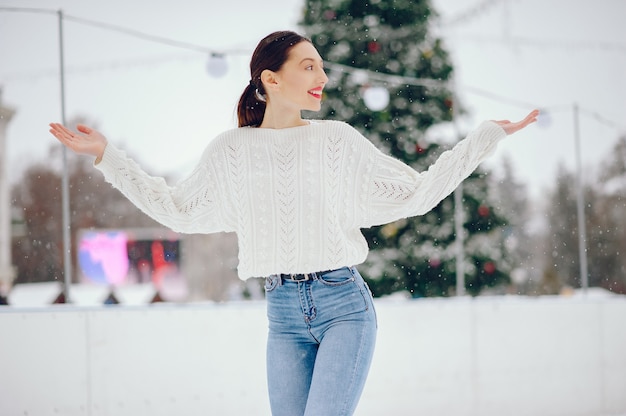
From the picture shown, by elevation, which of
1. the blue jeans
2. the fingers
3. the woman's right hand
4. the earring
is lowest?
the blue jeans

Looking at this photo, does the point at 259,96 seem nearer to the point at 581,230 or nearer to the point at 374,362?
the point at 374,362

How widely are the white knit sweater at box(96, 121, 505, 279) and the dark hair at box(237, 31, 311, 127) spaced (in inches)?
2.9

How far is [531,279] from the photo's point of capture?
5.29 metres

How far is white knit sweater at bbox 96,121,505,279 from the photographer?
4.90ft

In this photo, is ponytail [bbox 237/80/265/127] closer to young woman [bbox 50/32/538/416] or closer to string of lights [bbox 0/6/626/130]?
young woman [bbox 50/32/538/416]

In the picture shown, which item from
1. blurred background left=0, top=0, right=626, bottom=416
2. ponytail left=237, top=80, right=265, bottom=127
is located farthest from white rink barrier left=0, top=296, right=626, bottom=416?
ponytail left=237, top=80, right=265, bottom=127

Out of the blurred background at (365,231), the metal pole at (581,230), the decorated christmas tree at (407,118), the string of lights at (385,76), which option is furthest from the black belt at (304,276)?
the decorated christmas tree at (407,118)

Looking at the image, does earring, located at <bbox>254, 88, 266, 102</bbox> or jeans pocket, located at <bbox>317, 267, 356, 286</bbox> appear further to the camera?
earring, located at <bbox>254, 88, 266, 102</bbox>

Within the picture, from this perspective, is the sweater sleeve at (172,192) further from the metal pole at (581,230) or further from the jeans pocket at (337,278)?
the metal pole at (581,230)

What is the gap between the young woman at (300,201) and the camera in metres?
1.43

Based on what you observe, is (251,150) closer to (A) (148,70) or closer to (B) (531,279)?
(A) (148,70)

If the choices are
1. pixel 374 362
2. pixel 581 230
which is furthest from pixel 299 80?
pixel 581 230

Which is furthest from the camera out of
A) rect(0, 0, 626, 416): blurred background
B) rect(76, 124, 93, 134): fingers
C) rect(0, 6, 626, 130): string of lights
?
rect(0, 6, 626, 130): string of lights

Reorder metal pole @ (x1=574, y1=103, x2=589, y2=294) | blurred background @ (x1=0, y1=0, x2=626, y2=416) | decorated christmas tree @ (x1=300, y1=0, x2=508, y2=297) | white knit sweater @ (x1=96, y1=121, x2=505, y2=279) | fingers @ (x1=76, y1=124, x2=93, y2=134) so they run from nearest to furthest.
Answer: white knit sweater @ (x1=96, y1=121, x2=505, y2=279)
fingers @ (x1=76, y1=124, x2=93, y2=134)
blurred background @ (x1=0, y1=0, x2=626, y2=416)
metal pole @ (x1=574, y1=103, x2=589, y2=294)
decorated christmas tree @ (x1=300, y1=0, x2=508, y2=297)
